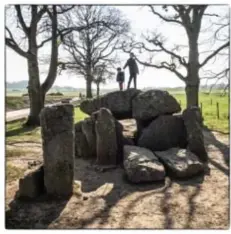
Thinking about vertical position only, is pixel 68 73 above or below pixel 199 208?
above

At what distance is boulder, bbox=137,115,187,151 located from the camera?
7.14 metres

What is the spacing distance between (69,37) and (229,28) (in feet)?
15.4

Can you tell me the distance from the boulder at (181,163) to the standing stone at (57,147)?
1.86m

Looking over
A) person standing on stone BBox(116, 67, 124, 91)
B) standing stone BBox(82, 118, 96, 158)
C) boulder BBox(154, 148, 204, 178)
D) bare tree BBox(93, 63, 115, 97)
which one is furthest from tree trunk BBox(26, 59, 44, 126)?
boulder BBox(154, 148, 204, 178)

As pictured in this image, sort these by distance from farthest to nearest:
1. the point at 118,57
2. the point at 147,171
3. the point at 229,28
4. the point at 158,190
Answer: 1. the point at 118,57
2. the point at 147,171
3. the point at 158,190
4. the point at 229,28

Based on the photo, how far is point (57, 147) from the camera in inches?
191

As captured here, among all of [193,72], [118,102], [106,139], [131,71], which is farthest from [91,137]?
[193,72]

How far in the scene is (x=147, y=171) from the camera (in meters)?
5.67

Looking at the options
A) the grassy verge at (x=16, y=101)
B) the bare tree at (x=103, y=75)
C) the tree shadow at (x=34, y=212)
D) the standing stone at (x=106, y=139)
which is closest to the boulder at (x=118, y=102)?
the bare tree at (x=103, y=75)

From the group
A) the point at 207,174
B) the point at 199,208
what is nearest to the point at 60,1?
the point at 199,208

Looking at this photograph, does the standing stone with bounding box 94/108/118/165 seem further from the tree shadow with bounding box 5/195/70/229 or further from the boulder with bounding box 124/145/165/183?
the tree shadow with bounding box 5/195/70/229

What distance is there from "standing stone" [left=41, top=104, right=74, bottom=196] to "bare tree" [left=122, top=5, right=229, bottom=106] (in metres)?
2.05

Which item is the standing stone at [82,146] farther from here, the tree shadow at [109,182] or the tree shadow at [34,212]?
the tree shadow at [34,212]

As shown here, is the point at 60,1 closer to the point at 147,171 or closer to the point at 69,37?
the point at 147,171
